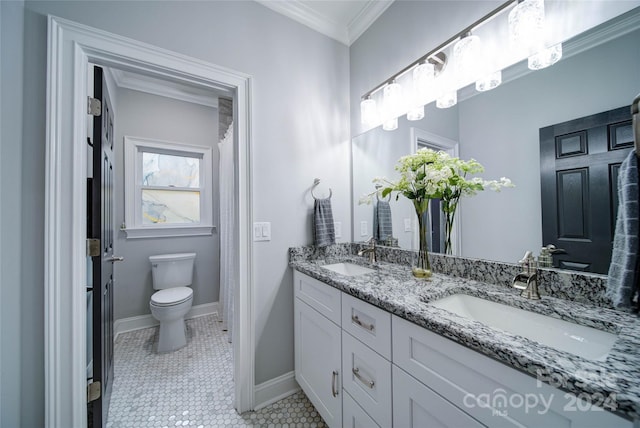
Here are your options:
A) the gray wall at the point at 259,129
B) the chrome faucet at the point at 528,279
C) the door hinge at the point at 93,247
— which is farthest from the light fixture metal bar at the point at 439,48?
the door hinge at the point at 93,247

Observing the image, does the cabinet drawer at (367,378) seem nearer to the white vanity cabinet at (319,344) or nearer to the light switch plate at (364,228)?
the white vanity cabinet at (319,344)

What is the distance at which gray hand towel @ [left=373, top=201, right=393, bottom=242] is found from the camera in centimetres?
165

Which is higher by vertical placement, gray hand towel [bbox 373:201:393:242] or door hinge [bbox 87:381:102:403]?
gray hand towel [bbox 373:201:393:242]

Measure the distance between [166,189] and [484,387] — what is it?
313 cm

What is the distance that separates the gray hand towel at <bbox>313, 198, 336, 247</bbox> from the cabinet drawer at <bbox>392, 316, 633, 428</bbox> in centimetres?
90

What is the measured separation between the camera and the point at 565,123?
2.90ft

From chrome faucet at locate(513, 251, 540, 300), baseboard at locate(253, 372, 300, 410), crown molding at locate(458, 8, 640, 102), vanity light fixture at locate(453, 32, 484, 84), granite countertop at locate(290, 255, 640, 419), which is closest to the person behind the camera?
granite countertop at locate(290, 255, 640, 419)

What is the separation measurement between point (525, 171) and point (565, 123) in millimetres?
201

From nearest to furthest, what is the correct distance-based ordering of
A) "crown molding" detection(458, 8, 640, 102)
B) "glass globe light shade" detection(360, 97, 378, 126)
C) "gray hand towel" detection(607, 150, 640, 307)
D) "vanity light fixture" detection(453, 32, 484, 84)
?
"gray hand towel" detection(607, 150, 640, 307) < "crown molding" detection(458, 8, 640, 102) < "vanity light fixture" detection(453, 32, 484, 84) < "glass globe light shade" detection(360, 97, 378, 126)

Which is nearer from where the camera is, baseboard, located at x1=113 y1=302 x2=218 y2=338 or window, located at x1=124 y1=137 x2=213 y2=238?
baseboard, located at x1=113 y1=302 x2=218 y2=338

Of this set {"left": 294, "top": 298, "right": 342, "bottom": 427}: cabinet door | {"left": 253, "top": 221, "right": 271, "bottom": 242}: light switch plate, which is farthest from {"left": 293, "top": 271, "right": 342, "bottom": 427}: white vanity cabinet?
{"left": 253, "top": 221, "right": 271, "bottom": 242}: light switch plate

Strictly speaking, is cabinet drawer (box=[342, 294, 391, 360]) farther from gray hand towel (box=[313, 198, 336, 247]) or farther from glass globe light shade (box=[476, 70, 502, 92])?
glass globe light shade (box=[476, 70, 502, 92])

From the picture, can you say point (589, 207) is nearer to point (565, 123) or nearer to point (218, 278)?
Result: point (565, 123)

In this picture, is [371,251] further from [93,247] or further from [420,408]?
[93,247]
